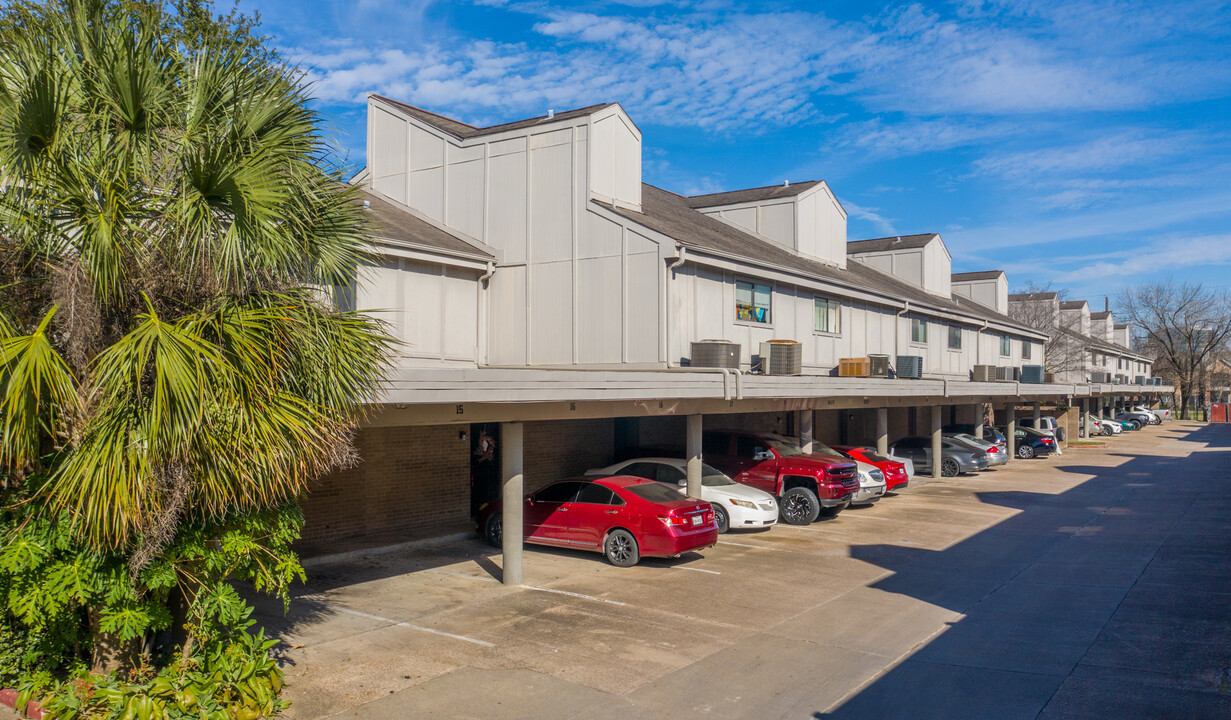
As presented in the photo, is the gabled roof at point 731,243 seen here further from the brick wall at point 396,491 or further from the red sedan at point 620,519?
the brick wall at point 396,491

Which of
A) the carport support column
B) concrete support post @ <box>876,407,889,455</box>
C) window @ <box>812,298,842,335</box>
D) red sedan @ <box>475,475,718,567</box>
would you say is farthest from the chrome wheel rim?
concrete support post @ <box>876,407,889,455</box>

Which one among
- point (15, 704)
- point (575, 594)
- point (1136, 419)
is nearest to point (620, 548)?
point (575, 594)

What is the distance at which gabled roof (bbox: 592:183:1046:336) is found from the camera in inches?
754

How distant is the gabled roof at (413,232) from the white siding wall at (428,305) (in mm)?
421

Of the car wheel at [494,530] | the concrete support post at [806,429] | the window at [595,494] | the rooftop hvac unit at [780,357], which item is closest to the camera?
the window at [595,494]

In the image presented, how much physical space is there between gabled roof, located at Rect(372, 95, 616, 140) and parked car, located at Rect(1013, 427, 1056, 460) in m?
29.1

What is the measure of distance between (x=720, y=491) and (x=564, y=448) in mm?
4737

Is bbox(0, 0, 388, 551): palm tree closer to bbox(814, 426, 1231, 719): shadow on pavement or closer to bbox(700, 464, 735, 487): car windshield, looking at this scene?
bbox(814, 426, 1231, 719): shadow on pavement

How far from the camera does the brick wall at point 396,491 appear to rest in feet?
51.0

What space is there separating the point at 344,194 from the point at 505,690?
17.0 ft

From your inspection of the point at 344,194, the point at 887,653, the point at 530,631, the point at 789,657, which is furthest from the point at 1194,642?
the point at 344,194

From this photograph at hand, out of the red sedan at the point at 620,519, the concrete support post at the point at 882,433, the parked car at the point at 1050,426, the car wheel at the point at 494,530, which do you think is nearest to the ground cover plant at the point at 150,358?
the red sedan at the point at 620,519

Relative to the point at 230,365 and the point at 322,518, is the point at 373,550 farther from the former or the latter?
the point at 230,365

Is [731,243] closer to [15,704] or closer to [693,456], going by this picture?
[693,456]
